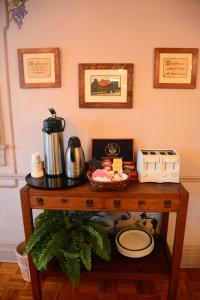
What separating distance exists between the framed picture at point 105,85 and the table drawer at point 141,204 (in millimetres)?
698

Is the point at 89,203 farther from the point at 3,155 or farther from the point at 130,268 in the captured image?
the point at 3,155

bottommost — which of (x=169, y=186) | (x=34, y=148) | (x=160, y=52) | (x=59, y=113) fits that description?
(x=169, y=186)

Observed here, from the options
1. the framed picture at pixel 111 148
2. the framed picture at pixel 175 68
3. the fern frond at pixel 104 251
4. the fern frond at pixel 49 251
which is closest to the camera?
the fern frond at pixel 49 251

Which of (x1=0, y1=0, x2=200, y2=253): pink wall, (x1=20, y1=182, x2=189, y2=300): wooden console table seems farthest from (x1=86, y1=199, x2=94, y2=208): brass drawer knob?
(x1=0, y1=0, x2=200, y2=253): pink wall

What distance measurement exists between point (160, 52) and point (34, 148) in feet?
3.85

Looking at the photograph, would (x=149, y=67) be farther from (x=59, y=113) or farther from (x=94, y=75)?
(x=59, y=113)

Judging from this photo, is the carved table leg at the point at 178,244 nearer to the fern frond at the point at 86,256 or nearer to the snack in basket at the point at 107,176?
the snack in basket at the point at 107,176

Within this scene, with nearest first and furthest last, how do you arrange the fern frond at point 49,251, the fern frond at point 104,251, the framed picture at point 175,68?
the fern frond at point 49,251
the fern frond at point 104,251
the framed picture at point 175,68

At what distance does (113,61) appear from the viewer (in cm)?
163

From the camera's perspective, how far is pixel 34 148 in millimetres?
1808

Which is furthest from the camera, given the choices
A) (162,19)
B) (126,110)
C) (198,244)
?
(198,244)

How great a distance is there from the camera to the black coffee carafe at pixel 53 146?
1.52 metres

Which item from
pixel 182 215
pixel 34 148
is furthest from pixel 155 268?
pixel 34 148

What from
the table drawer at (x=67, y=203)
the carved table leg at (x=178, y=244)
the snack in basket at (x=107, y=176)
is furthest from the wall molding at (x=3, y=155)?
the carved table leg at (x=178, y=244)
